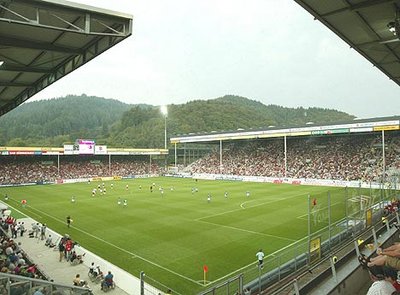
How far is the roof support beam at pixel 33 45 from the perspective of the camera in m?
8.34

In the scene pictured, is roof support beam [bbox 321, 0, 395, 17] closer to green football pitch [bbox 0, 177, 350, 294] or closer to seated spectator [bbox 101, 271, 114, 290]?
green football pitch [bbox 0, 177, 350, 294]

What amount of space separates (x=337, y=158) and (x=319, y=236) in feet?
152

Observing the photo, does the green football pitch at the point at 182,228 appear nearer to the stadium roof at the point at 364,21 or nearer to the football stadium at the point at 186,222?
the football stadium at the point at 186,222

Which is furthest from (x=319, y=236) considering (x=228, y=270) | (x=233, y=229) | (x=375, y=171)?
(x=375, y=171)

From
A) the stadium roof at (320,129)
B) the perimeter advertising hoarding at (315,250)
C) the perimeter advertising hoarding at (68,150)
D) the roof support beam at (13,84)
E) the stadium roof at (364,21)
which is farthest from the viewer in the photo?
the perimeter advertising hoarding at (68,150)

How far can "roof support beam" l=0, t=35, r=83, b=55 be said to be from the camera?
8.34 metres

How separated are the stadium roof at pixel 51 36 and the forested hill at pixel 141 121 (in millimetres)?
109539

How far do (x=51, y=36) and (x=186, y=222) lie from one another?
62.3ft

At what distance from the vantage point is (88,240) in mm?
21125

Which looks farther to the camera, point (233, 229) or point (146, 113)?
point (146, 113)

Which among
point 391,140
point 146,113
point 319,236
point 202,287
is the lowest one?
point 202,287

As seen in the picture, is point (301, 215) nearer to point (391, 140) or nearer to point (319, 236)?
point (319, 236)

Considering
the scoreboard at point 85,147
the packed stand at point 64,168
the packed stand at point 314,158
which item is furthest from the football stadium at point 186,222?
the scoreboard at point 85,147

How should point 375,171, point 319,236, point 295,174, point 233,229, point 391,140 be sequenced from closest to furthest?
point 319,236
point 233,229
point 375,171
point 391,140
point 295,174
